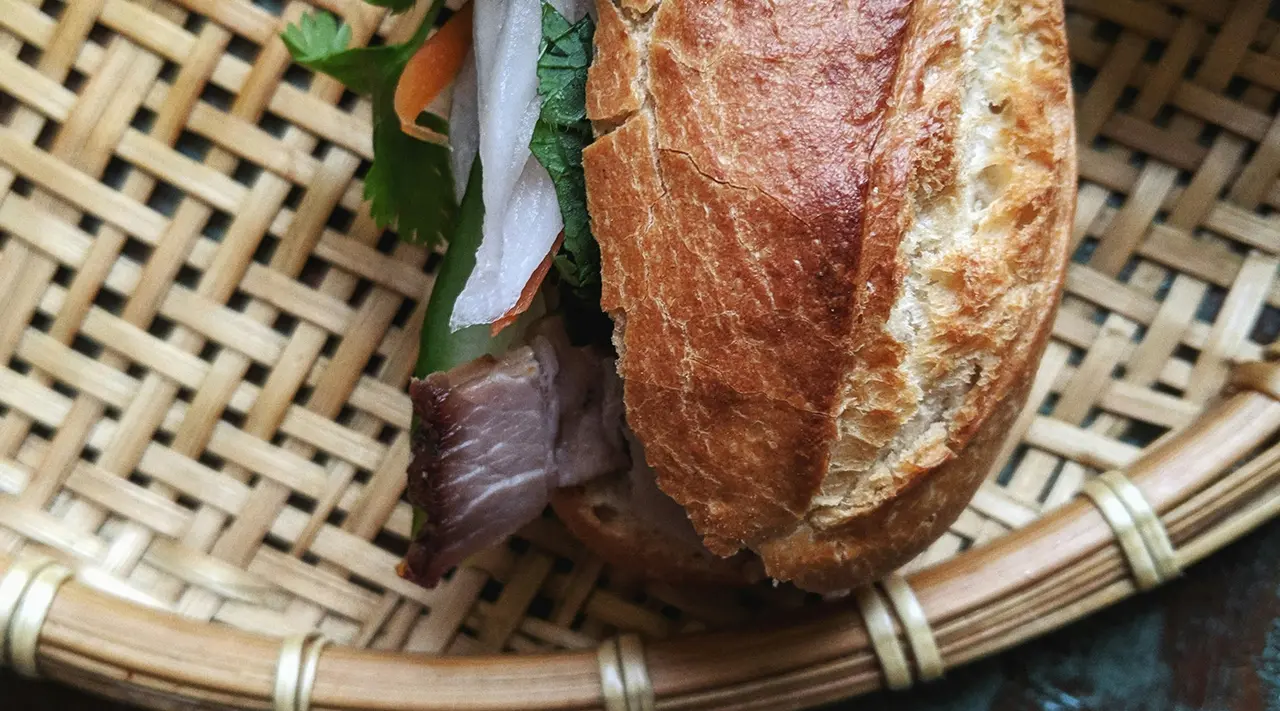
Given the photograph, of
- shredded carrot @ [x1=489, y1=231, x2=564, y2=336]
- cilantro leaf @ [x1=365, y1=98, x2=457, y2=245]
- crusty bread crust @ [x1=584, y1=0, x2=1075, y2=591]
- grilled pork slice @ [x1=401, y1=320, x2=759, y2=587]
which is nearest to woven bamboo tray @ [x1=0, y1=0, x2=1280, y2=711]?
cilantro leaf @ [x1=365, y1=98, x2=457, y2=245]

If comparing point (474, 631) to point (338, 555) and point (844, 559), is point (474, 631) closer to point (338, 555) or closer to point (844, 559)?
point (338, 555)

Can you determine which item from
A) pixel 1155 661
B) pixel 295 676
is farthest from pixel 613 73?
pixel 1155 661

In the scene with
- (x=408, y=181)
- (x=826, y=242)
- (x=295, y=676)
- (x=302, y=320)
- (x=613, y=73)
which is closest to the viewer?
(x=826, y=242)

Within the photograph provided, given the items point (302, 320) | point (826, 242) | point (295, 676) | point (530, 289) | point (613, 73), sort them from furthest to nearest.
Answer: point (302, 320)
point (295, 676)
point (530, 289)
point (613, 73)
point (826, 242)

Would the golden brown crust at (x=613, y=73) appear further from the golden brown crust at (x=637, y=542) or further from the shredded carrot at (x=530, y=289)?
the golden brown crust at (x=637, y=542)

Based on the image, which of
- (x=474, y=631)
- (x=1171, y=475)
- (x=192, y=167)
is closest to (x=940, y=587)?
(x=1171, y=475)

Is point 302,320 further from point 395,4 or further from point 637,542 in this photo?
point 637,542
